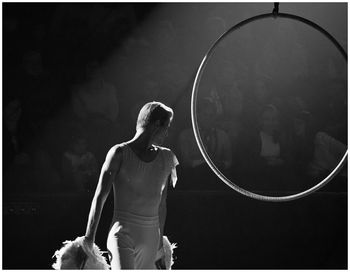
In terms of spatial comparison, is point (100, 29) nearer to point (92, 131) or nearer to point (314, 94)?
point (92, 131)

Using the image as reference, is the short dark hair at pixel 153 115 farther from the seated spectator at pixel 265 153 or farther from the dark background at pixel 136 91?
the seated spectator at pixel 265 153

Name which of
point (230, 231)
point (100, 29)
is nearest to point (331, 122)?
point (230, 231)

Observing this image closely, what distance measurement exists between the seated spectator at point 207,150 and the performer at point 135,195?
502 cm

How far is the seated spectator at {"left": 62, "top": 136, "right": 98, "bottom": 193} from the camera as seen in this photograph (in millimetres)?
8102

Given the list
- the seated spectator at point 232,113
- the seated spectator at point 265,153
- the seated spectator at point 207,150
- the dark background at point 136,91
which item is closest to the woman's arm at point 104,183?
the dark background at point 136,91

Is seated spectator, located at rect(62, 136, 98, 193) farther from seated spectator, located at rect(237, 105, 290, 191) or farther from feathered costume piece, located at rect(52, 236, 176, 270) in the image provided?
feathered costume piece, located at rect(52, 236, 176, 270)

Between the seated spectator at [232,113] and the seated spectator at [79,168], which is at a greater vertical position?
the seated spectator at [232,113]

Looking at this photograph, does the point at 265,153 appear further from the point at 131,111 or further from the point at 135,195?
the point at 135,195

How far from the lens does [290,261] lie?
6.49 metres

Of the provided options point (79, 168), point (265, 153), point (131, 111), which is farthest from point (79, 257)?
point (265, 153)

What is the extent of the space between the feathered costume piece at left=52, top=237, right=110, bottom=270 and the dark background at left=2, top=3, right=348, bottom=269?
148 inches

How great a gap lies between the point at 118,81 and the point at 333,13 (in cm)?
295

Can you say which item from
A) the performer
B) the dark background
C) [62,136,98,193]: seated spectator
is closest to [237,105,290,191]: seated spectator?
the dark background

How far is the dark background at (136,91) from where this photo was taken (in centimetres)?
718
